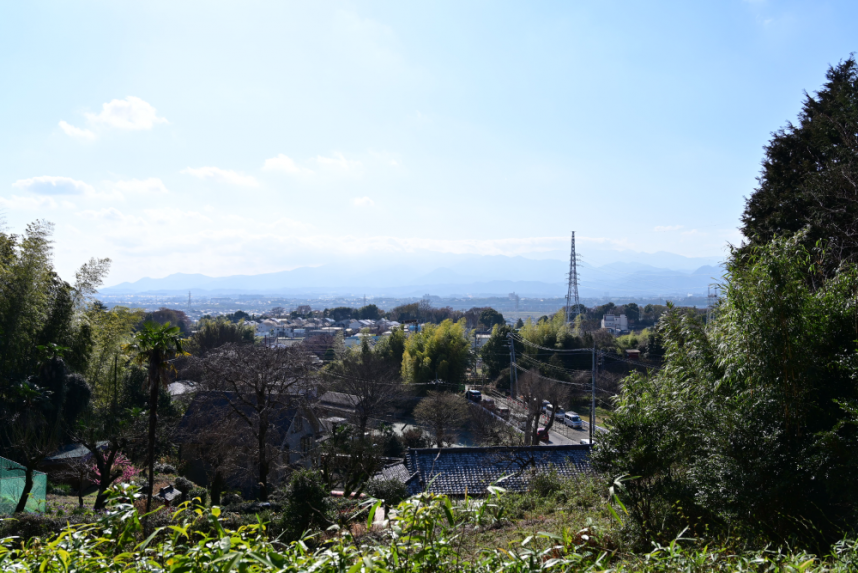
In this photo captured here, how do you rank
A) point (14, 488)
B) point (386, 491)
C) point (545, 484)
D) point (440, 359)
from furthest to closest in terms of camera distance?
1. point (440, 359)
2. point (545, 484)
3. point (14, 488)
4. point (386, 491)

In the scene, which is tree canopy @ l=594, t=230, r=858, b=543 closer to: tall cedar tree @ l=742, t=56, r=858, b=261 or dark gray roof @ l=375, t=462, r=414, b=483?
tall cedar tree @ l=742, t=56, r=858, b=261

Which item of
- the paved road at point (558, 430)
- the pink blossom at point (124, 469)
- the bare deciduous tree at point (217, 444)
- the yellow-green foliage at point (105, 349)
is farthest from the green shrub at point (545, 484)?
the yellow-green foliage at point (105, 349)

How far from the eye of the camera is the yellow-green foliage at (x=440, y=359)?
26.8m

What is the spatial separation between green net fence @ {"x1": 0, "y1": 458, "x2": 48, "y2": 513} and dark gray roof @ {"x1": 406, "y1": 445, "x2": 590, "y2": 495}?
7.09 m

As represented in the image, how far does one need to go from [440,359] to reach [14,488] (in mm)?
19518

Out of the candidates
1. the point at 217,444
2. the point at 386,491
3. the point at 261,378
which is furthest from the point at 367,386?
the point at 386,491

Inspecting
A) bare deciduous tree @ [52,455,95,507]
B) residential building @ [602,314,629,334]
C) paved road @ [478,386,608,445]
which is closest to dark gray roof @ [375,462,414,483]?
bare deciduous tree @ [52,455,95,507]

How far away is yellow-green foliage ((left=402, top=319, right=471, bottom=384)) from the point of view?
26781 mm

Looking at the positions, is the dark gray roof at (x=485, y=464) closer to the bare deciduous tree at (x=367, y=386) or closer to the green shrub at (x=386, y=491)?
the green shrub at (x=386, y=491)

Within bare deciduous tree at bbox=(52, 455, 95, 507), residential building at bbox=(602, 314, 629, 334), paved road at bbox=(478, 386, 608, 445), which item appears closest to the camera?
bare deciduous tree at bbox=(52, 455, 95, 507)

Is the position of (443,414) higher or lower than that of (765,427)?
lower

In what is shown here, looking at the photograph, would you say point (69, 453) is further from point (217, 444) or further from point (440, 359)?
point (440, 359)

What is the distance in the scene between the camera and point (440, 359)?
26.9 meters

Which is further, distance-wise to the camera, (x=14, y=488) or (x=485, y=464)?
(x=485, y=464)
